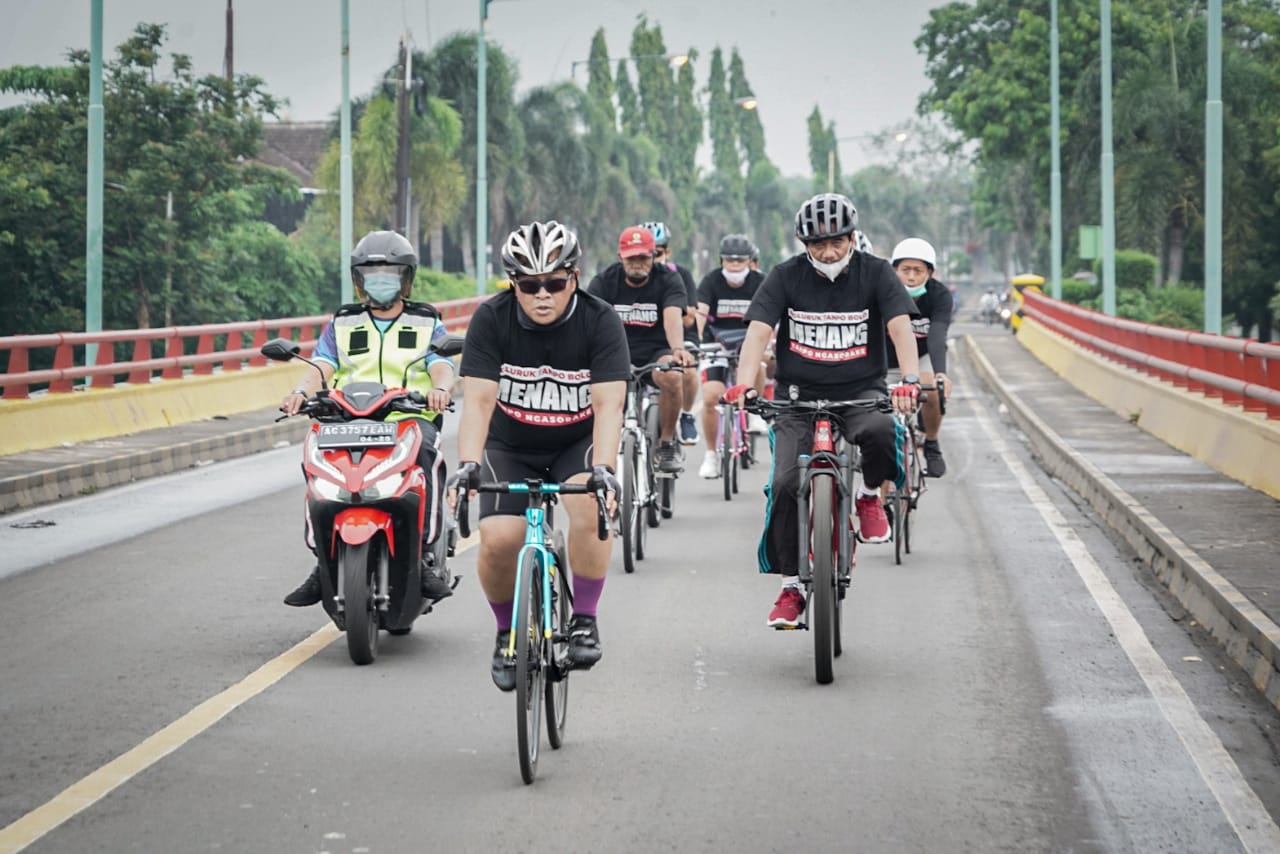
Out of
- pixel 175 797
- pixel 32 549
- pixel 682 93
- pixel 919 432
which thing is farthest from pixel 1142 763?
pixel 682 93

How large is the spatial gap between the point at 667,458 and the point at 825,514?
559cm

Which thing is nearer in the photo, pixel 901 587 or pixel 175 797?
pixel 175 797

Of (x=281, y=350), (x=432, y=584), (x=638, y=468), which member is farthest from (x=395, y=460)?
(x=638, y=468)

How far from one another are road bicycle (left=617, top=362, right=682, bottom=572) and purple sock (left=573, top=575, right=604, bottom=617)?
13.3ft

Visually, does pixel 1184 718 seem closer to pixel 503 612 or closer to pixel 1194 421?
pixel 503 612

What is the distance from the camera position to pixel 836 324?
927cm

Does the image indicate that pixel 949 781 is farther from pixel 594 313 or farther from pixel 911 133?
pixel 911 133

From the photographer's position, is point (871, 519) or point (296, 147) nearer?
point (871, 519)

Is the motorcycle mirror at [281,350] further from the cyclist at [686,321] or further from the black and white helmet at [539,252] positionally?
the cyclist at [686,321]

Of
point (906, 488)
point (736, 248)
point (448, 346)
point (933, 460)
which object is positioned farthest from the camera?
point (736, 248)

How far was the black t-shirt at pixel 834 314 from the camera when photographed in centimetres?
923

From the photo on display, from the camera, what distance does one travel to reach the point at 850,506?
29.2 ft

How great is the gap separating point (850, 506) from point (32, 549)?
6302mm

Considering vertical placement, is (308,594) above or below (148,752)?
above
